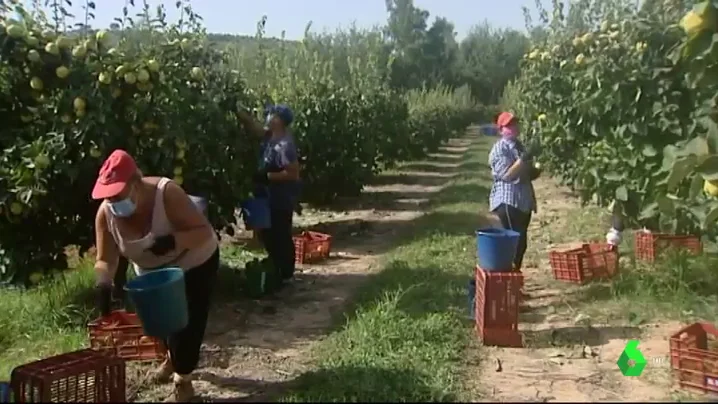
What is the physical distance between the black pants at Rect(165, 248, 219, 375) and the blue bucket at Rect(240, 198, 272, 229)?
285 cm

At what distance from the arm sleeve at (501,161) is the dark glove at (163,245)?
3.35 metres

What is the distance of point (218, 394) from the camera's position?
4797mm

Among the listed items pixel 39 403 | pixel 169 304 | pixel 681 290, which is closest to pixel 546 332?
pixel 681 290

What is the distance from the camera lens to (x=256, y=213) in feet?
24.5

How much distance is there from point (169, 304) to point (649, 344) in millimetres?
3181

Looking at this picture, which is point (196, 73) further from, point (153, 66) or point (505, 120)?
point (505, 120)

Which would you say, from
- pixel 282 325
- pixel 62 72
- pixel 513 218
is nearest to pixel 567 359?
pixel 513 218

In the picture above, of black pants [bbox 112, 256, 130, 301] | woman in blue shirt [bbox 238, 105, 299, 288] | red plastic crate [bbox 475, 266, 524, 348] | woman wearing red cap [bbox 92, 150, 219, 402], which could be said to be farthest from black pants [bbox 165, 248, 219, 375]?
woman in blue shirt [bbox 238, 105, 299, 288]

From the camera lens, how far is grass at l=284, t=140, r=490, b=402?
4461 mm

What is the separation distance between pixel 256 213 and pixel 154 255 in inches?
120

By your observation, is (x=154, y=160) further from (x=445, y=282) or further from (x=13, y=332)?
(x=445, y=282)

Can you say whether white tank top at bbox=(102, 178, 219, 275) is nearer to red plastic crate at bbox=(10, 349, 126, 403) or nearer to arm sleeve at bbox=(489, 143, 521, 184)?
red plastic crate at bbox=(10, 349, 126, 403)

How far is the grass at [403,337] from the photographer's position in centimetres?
446

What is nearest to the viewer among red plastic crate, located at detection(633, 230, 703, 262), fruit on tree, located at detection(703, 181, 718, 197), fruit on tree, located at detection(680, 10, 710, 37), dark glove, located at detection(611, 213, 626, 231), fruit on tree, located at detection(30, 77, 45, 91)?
fruit on tree, located at detection(703, 181, 718, 197)
